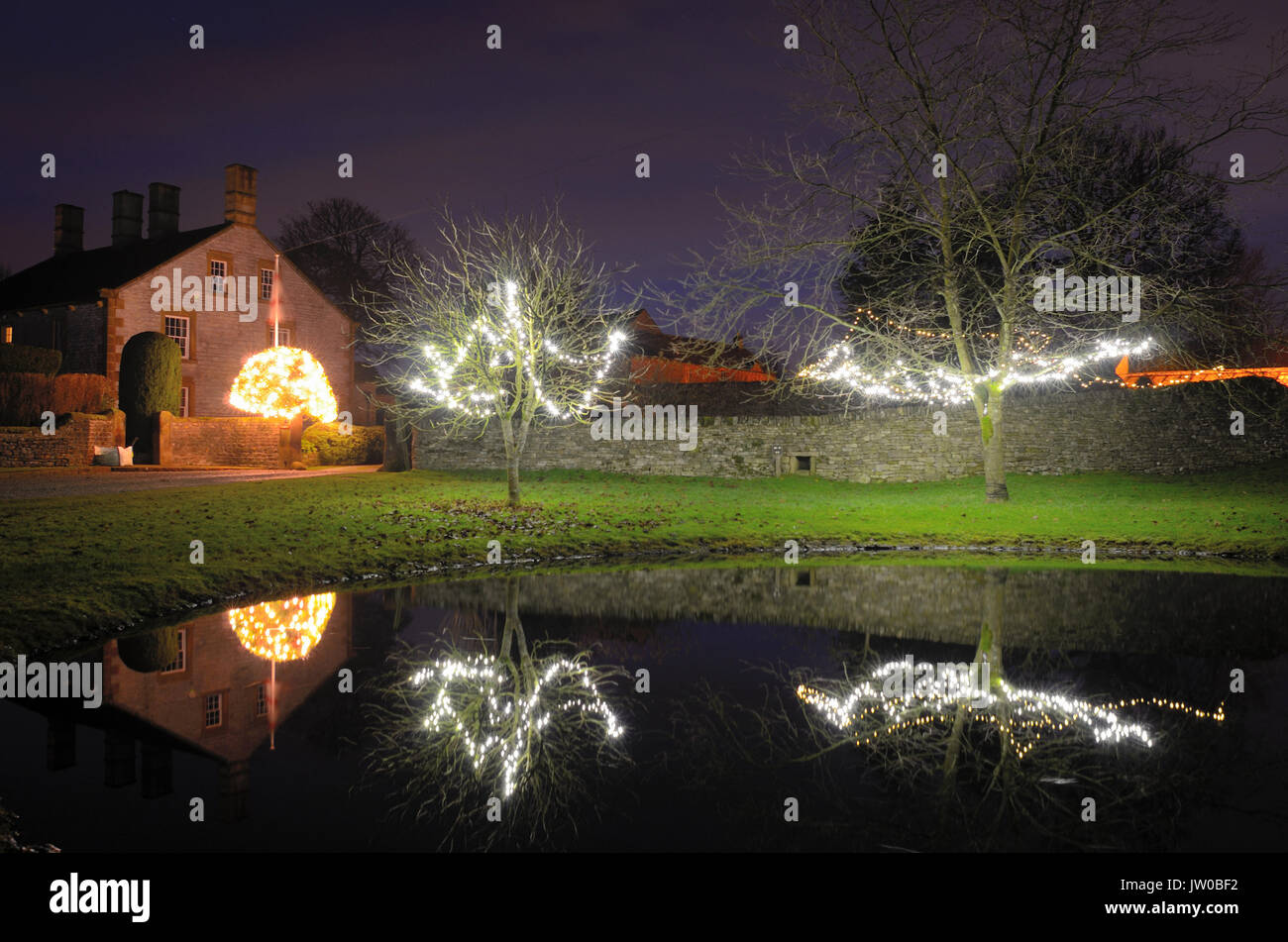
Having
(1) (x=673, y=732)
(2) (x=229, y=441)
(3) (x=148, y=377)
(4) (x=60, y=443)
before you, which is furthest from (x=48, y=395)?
(1) (x=673, y=732)

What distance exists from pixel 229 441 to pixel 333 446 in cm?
358

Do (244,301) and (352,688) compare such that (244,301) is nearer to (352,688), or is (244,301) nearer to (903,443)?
(903,443)

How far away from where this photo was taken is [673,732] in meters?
5.54

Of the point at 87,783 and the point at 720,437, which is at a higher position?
the point at 720,437

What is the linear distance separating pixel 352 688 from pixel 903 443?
2256 cm

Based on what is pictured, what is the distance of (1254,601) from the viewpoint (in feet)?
31.4

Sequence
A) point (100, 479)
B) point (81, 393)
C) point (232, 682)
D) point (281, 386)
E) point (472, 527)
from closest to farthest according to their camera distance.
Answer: point (232, 682) → point (472, 527) → point (100, 479) → point (81, 393) → point (281, 386)

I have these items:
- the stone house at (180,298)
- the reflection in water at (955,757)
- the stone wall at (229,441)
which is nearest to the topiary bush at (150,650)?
the reflection in water at (955,757)

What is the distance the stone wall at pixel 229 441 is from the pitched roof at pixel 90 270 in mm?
9244

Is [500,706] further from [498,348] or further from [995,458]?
[995,458]

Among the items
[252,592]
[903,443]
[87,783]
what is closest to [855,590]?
[252,592]
